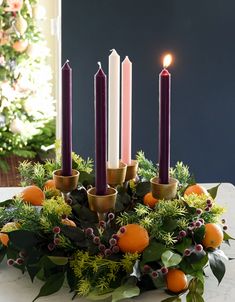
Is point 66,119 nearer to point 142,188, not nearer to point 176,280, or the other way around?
point 142,188

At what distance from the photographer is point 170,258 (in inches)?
36.2

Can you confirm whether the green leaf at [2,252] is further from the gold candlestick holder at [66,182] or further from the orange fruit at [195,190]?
the orange fruit at [195,190]

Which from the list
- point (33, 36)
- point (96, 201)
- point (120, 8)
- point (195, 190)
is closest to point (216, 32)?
point (120, 8)

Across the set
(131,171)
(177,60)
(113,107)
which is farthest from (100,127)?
(177,60)

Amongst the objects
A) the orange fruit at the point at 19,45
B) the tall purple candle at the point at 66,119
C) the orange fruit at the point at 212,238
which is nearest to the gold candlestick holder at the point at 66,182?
the tall purple candle at the point at 66,119

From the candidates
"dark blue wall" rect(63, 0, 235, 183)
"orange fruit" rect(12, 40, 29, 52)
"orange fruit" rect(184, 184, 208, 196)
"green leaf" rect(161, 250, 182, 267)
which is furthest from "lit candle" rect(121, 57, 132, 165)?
"orange fruit" rect(12, 40, 29, 52)

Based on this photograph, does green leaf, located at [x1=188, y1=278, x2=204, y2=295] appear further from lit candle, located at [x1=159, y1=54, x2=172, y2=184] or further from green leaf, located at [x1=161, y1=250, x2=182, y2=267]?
lit candle, located at [x1=159, y1=54, x2=172, y2=184]

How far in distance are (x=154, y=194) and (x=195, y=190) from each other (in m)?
0.15

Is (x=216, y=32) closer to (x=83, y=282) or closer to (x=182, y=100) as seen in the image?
(x=182, y=100)

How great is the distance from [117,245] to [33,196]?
249 millimetres

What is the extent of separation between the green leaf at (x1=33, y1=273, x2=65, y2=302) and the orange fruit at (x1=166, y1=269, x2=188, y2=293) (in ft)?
0.55

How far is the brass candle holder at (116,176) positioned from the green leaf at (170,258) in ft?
0.56

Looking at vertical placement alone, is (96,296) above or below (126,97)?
below

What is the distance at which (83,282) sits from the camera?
2.98ft
